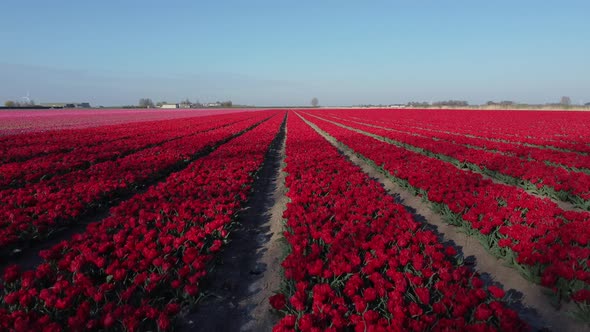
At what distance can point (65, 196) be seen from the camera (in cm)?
562

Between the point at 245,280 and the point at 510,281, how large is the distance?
9.98 feet

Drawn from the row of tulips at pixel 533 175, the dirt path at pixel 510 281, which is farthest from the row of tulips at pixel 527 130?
the dirt path at pixel 510 281

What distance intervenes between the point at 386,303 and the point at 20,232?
4985 mm

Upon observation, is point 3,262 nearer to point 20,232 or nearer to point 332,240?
point 20,232

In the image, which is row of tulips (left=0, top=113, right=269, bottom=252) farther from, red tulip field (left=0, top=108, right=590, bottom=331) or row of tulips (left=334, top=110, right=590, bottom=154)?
row of tulips (left=334, top=110, right=590, bottom=154)

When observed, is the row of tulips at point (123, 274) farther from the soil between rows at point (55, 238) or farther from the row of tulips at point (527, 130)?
the row of tulips at point (527, 130)

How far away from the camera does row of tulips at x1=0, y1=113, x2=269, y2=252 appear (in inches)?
176

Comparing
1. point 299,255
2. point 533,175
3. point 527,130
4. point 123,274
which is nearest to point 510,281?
point 299,255

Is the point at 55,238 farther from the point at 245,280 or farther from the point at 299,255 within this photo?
the point at 299,255

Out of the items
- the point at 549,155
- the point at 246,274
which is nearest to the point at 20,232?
the point at 246,274

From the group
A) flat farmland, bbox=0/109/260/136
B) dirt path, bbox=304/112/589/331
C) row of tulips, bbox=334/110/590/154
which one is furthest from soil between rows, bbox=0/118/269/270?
flat farmland, bbox=0/109/260/136

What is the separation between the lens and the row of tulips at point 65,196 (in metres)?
4.46

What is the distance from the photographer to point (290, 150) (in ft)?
37.5

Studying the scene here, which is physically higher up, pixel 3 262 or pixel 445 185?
pixel 445 185
